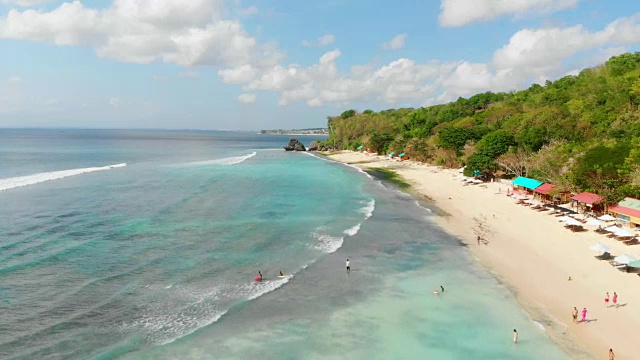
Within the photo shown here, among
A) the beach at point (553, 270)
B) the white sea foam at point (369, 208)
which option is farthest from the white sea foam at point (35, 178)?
the beach at point (553, 270)

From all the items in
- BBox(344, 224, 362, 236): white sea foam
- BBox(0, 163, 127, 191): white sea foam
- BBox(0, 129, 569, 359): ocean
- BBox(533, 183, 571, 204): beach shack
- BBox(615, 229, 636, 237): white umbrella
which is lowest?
BBox(0, 129, 569, 359): ocean

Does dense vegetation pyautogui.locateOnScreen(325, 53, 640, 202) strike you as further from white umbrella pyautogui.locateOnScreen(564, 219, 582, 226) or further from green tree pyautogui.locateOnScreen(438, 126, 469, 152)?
white umbrella pyautogui.locateOnScreen(564, 219, 582, 226)

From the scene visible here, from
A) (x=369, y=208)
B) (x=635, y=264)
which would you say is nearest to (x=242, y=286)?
(x=635, y=264)

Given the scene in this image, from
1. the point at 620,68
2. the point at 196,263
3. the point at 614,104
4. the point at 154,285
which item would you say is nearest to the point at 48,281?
the point at 154,285

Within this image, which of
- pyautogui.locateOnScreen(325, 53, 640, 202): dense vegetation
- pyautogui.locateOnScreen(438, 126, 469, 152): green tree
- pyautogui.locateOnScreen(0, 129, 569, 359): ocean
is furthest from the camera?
pyautogui.locateOnScreen(438, 126, 469, 152): green tree

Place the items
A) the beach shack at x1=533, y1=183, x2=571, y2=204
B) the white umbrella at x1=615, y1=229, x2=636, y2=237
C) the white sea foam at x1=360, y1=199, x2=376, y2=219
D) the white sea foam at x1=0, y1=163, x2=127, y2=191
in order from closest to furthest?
the white umbrella at x1=615, y1=229, x2=636, y2=237, the beach shack at x1=533, y1=183, x2=571, y2=204, the white sea foam at x1=360, y1=199, x2=376, y2=219, the white sea foam at x1=0, y1=163, x2=127, y2=191

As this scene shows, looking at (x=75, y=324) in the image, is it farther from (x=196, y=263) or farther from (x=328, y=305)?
(x=328, y=305)

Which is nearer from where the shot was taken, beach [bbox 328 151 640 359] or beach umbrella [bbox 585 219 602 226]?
beach [bbox 328 151 640 359]

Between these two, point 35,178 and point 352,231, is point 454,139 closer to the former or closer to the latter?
point 352,231

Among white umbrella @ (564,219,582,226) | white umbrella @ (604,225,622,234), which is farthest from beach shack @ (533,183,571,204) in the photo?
white umbrella @ (604,225,622,234)
